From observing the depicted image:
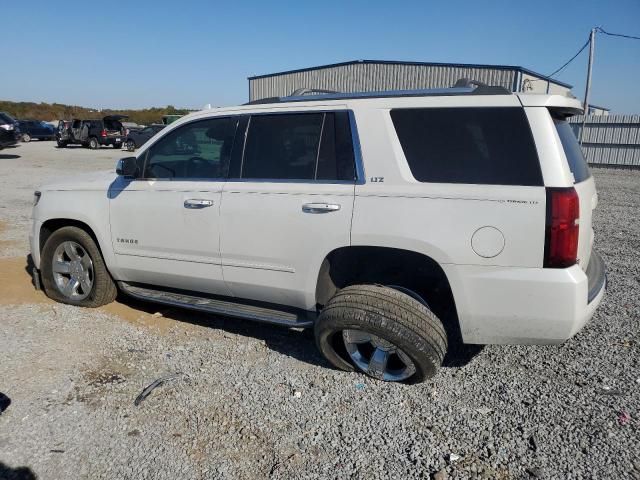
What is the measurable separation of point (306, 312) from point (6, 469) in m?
1.98

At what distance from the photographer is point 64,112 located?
68062 millimetres

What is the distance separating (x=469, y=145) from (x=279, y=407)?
2.02m

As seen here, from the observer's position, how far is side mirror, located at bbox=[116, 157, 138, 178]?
162 inches

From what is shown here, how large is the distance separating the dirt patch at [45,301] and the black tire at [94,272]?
0.13 meters

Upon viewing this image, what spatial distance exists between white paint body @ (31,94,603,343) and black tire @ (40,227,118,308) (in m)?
0.24

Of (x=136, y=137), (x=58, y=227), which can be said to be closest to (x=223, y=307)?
(x=58, y=227)

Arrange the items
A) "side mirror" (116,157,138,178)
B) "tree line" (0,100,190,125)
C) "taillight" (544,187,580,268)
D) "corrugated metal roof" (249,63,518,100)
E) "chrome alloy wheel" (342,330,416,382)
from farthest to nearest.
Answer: "tree line" (0,100,190,125) < "corrugated metal roof" (249,63,518,100) < "side mirror" (116,157,138,178) < "chrome alloy wheel" (342,330,416,382) < "taillight" (544,187,580,268)

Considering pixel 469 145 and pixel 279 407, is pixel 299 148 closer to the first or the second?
pixel 469 145

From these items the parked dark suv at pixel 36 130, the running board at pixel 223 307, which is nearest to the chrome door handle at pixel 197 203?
the running board at pixel 223 307

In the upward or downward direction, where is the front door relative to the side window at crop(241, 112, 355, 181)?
downward

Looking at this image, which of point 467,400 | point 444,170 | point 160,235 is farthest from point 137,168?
point 467,400

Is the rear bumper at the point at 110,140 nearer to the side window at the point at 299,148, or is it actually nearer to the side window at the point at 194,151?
the side window at the point at 194,151

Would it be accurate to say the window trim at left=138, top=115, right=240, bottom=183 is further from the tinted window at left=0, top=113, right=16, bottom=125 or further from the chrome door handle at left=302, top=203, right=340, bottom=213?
the tinted window at left=0, top=113, right=16, bottom=125

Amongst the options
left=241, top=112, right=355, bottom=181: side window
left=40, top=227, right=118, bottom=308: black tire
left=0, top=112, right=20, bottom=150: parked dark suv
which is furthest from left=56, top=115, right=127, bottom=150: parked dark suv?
left=241, top=112, right=355, bottom=181: side window
